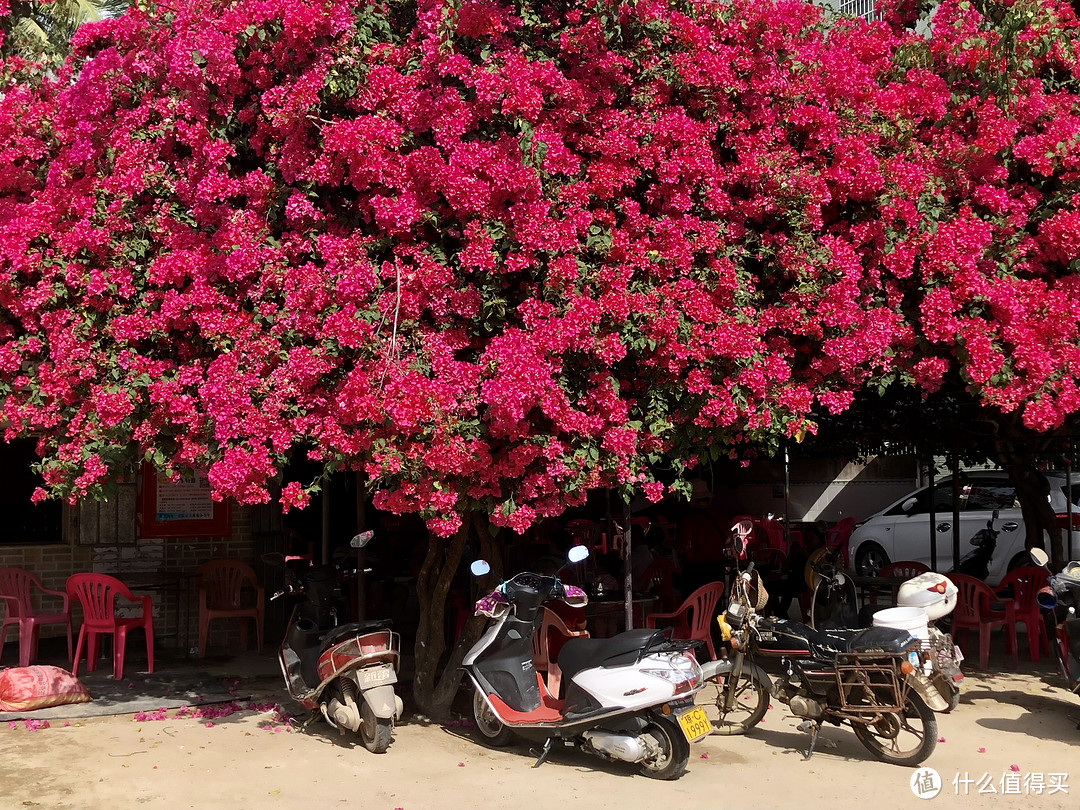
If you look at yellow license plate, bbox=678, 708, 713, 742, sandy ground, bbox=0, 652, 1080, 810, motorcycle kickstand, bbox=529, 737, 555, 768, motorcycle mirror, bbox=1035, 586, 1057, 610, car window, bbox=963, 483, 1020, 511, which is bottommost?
sandy ground, bbox=0, 652, 1080, 810

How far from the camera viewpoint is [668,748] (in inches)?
229

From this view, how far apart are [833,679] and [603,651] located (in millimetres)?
1378

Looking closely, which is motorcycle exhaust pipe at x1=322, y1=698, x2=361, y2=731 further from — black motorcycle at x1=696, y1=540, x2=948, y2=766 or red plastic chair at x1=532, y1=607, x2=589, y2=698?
black motorcycle at x1=696, y1=540, x2=948, y2=766

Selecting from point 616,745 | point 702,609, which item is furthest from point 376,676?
point 702,609

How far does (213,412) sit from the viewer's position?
600 cm

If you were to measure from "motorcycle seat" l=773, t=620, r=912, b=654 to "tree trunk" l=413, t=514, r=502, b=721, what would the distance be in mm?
2005

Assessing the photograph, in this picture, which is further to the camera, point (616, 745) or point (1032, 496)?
point (1032, 496)

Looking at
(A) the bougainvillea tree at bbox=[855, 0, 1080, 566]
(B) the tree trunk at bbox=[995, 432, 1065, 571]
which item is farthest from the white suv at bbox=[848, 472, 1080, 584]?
(A) the bougainvillea tree at bbox=[855, 0, 1080, 566]

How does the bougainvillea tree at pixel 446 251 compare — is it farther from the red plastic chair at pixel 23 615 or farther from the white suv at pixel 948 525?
the white suv at pixel 948 525

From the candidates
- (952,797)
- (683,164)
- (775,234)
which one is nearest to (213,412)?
(683,164)

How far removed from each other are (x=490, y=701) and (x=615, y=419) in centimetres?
186

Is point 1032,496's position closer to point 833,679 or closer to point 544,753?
point 833,679

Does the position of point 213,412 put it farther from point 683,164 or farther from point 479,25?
point 683,164

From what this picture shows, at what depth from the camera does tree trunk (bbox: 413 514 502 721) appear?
7.24 meters
